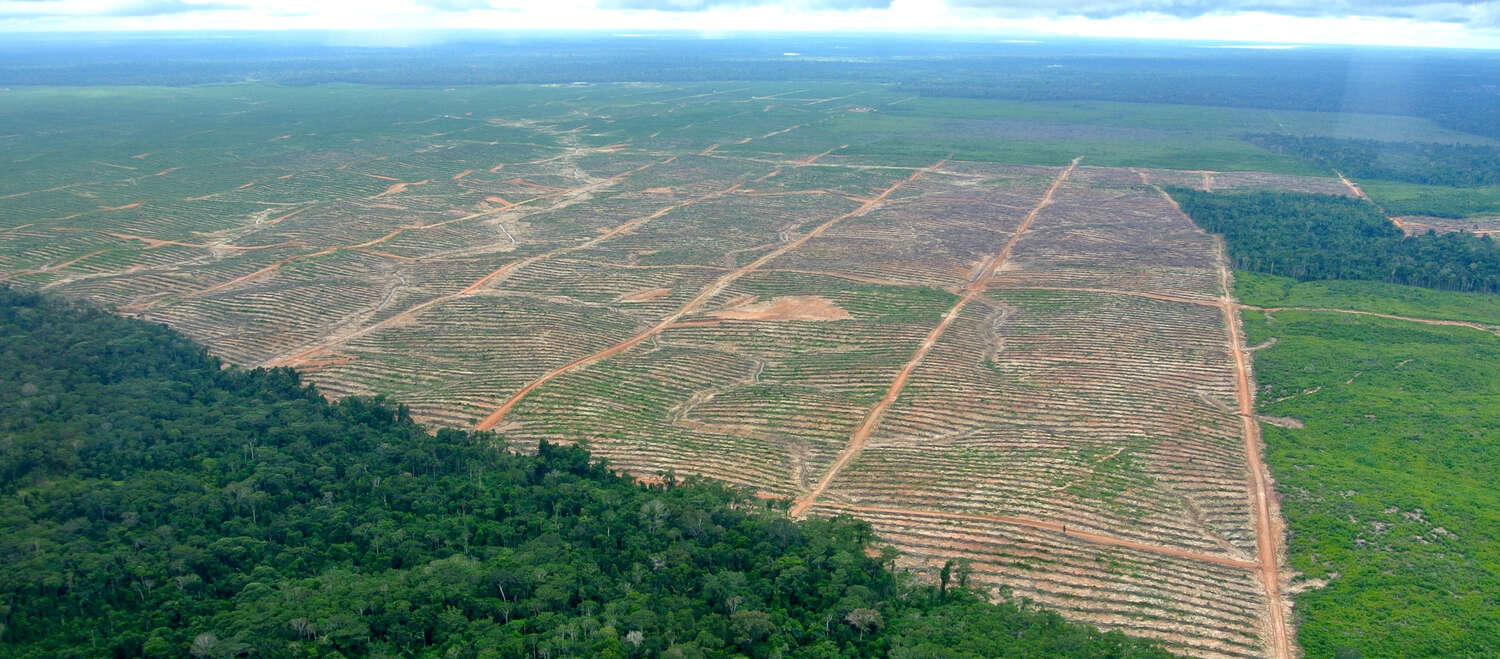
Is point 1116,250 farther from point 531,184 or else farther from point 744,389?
point 531,184

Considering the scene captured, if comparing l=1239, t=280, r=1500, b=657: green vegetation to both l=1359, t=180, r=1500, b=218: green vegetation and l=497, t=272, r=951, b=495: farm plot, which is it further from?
l=1359, t=180, r=1500, b=218: green vegetation

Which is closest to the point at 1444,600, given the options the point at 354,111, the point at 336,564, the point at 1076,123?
the point at 336,564

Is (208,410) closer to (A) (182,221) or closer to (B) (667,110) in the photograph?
(A) (182,221)

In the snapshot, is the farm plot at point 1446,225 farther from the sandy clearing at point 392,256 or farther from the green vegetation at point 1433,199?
the sandy clearing at point 392,256

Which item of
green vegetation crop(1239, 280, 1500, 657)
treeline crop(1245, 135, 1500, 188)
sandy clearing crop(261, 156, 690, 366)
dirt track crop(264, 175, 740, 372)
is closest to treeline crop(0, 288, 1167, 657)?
green vegetation crop(1239, 280, 1500, 657)

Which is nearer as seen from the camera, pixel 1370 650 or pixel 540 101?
pixel 1370 650

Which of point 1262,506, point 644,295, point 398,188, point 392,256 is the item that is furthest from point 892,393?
point 398,188
